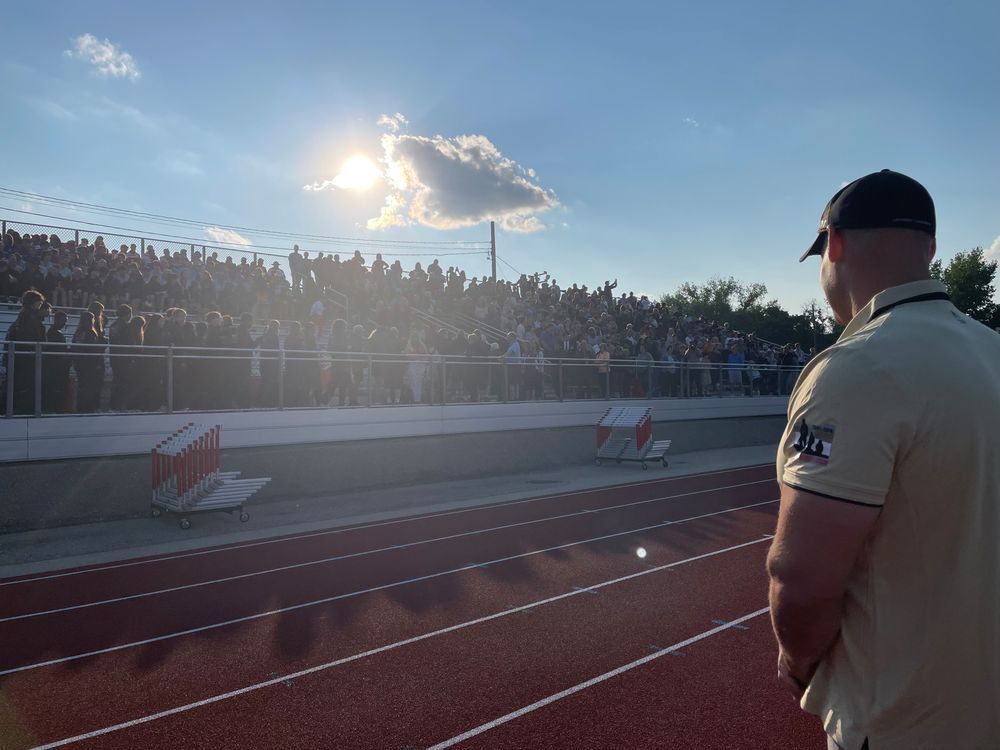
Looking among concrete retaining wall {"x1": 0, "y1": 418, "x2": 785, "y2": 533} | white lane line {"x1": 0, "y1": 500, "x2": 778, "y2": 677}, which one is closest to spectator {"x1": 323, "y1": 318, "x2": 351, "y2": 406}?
concrete retaining wall {"x1": 0, "y1": 418, "x2": 785, "y2": 533}

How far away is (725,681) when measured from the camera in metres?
5.36

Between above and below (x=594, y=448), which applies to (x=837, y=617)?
above

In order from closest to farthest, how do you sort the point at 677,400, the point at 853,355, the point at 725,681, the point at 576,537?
the point at 853,355 → the point at 725,681 → the point at 576,537 → the point at 677,400

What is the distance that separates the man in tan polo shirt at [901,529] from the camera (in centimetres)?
154

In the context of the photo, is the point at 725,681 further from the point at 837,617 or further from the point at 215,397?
the point at 215,397

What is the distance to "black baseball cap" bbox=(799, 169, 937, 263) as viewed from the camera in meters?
1.74

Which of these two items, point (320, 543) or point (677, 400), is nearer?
point (320, 543)

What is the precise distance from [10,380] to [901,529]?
12926 millimetres

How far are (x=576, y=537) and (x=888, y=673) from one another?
899cm

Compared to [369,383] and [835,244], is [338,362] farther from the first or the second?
[835,244]

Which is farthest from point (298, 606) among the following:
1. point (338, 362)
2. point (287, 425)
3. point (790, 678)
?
point (338, 362)

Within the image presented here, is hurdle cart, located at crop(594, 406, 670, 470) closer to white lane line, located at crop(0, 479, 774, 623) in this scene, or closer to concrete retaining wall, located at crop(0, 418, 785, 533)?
concrete retaining wall, located at crop(0, 418, 785, 533)

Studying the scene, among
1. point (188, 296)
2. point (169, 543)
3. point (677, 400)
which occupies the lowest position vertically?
point (169, 543)

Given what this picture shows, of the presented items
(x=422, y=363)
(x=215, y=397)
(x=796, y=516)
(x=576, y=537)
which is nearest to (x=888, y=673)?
(x=796, y=516)
